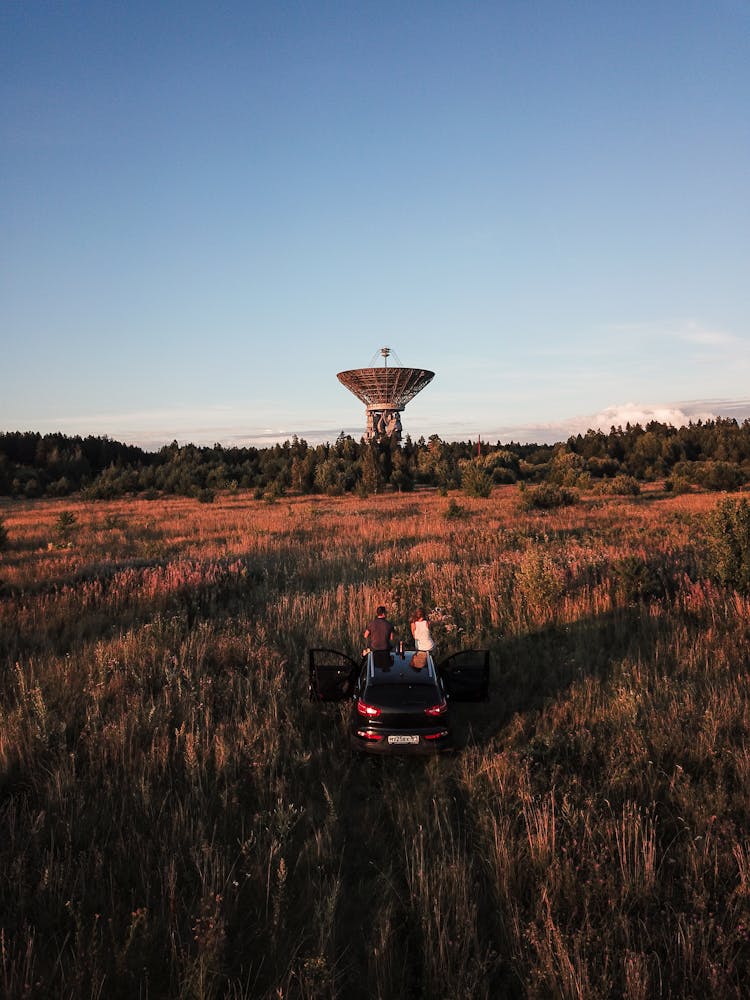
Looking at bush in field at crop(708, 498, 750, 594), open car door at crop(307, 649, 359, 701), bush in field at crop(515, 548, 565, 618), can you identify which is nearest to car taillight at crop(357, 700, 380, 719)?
open car door at crop(307, 649, 359, 701)

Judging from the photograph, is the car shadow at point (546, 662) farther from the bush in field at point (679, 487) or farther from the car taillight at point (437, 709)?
the bush in field at point (679, 487)

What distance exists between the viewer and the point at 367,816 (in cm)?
409

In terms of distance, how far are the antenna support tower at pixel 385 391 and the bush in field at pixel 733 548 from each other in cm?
5153

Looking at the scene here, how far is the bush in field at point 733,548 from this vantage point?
32.1ft

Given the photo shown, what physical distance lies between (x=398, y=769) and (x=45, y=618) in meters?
6.91

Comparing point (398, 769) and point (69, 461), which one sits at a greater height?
point (69, 461)

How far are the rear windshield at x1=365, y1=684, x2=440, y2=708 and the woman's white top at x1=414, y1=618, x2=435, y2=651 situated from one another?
2.13ft

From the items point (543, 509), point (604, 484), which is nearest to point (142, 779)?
point (543, 509)

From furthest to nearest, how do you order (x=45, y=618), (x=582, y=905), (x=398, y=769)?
(x=45, y=618), (x=398, y=769), (x=582, y=905)

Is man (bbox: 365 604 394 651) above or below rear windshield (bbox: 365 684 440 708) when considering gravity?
above

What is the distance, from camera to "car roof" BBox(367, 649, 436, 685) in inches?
191

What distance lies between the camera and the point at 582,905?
322 centimetres

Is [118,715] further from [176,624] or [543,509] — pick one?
[543,509]

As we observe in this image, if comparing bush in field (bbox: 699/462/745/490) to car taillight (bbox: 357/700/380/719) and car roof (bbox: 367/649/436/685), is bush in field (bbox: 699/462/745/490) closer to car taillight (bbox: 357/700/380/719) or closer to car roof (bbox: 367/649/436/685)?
car roof (bbox: 367/649/436/685)
